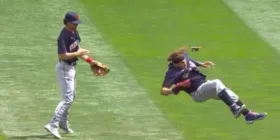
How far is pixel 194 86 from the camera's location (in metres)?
14.4

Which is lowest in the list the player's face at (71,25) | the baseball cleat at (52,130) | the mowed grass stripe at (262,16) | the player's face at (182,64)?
the mowed grass stripe at (262,16)

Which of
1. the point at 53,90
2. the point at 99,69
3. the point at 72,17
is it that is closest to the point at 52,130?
the point at 99,69

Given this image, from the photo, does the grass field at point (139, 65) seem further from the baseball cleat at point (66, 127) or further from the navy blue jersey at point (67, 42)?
the navy blue jersey at point (67, 42)

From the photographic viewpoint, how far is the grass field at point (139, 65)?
15.5m

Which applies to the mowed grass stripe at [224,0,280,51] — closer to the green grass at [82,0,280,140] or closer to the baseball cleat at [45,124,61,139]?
the green grass at [82,0,280,140]

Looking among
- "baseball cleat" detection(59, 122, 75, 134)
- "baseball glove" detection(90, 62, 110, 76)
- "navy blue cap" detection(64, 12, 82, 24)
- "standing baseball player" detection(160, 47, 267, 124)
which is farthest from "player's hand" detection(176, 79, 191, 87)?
"baseball cleat" detection(59, 122, 75, 134)

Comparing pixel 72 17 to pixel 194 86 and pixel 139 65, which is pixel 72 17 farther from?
pixel 139 65

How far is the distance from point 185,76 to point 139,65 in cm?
452

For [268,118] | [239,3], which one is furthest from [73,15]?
[239,3]

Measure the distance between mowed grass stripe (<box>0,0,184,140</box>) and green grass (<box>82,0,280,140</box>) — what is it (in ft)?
1.13

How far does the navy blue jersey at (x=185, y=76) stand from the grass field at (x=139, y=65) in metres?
0.98

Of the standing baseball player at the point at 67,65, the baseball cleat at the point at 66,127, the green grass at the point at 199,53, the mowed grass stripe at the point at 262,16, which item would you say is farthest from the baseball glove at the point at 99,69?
the mowed grass stripe at the point at 262,16

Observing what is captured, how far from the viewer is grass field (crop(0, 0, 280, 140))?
1550 centimetres

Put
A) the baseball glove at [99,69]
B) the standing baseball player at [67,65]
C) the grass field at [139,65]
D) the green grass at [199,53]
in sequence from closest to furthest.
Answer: the standing baseball player at [67,65], the baseball glove at [99,69], the grass field at [139,65], the green grass at [199,53]
